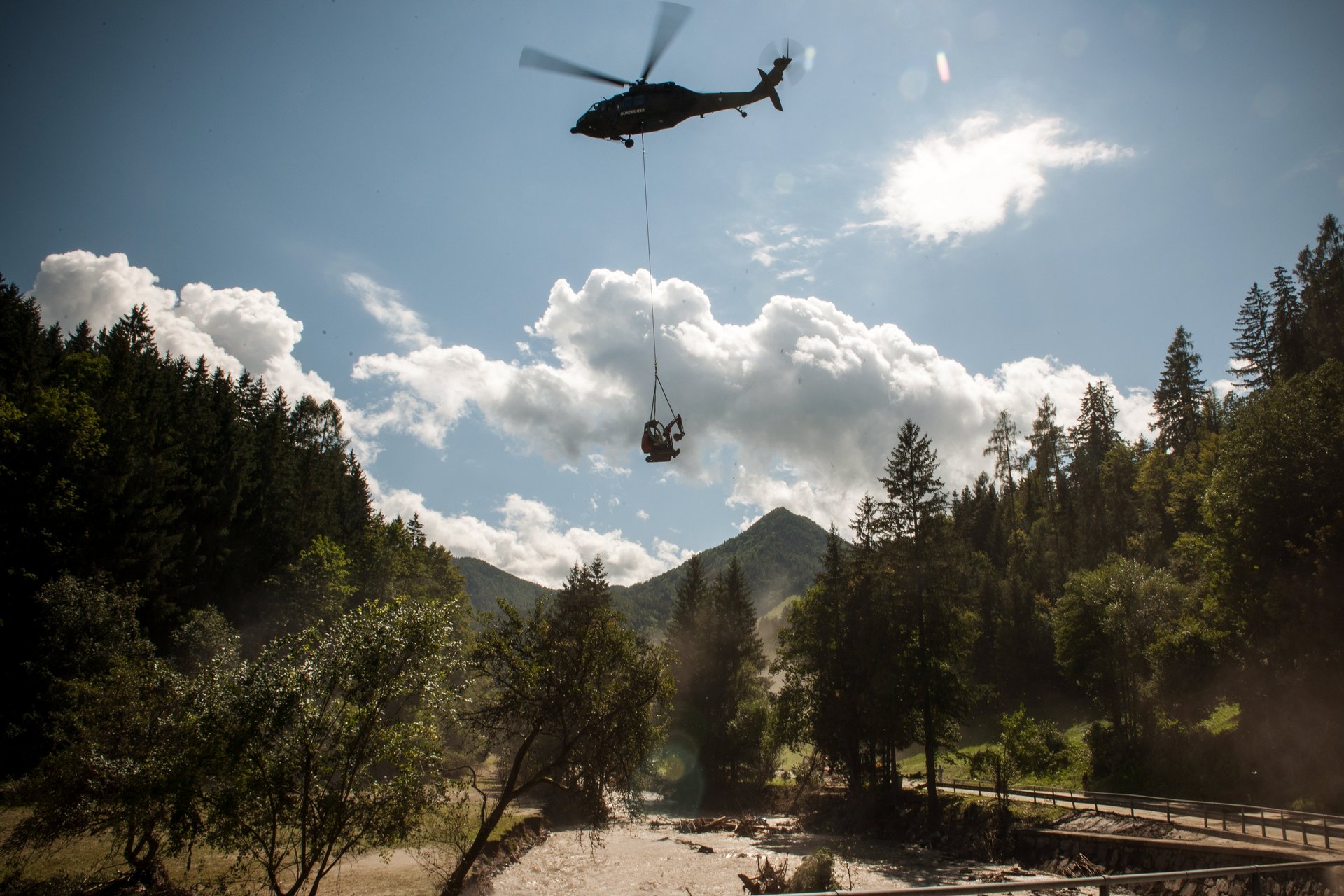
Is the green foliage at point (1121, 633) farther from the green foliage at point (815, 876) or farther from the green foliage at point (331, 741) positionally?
the green foliage at point (331, 741)

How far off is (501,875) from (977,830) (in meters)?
20.1

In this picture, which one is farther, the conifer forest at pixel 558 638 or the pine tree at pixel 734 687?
the pine tree at pixel 734 687

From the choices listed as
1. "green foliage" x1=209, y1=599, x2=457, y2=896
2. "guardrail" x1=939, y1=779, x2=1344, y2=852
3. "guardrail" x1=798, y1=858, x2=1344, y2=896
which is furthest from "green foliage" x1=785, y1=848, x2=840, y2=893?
"guardrail" x1=798, y1=858, x2=1344, y2=896

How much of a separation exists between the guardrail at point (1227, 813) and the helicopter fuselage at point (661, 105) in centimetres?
2286

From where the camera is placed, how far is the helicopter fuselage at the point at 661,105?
59.5ft

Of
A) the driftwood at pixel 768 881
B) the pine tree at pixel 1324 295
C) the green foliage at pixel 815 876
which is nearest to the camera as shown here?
the green foliage at pixel 815 876

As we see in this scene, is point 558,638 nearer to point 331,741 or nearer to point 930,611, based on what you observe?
point 331,741

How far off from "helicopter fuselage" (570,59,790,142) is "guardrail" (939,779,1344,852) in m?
22.9

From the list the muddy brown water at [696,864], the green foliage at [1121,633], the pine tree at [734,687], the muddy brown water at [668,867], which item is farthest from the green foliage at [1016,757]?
the pine tree at [734,687]

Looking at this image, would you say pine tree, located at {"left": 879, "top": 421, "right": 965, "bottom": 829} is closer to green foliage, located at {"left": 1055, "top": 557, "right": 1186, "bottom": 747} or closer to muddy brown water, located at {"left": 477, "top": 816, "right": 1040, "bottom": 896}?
muddy brown water, located at {"left": 477, "top": 816, "right": 1040, "bottom": 896}

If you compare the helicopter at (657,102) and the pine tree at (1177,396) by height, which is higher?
the pine tree at (1177,396)

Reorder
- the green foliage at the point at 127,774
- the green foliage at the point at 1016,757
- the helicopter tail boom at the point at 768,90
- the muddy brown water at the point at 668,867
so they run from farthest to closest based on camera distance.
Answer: the green foliage at the point at 1016,757
the muddy brown water at the point at 668,867
the helicopter tail boom at the point at 768,90
the green foliage at the point at 127,774

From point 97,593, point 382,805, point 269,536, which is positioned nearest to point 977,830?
point 382,805

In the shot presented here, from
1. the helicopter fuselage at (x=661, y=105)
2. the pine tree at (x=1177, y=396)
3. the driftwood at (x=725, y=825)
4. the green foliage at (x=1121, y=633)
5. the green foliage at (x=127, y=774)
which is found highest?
the pine tree at (x=1177, y=396)
